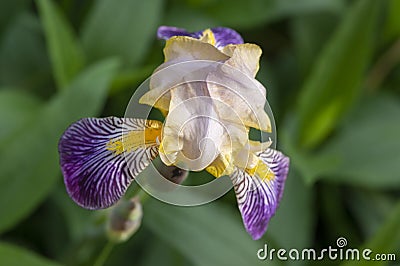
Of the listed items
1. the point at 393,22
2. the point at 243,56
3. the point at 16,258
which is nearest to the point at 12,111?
the point at 16,258

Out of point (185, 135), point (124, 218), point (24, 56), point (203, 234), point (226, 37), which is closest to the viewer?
point (185, 135)

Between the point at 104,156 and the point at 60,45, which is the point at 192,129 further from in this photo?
the point at 60,45

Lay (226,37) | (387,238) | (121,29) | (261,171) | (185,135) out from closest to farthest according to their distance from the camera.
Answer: (185,135)
(261,171)
(226,37)
(387,238)
(121,29)

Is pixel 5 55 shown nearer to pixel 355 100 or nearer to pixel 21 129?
pixel 21 129

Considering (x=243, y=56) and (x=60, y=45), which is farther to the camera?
(x=60, y=45)

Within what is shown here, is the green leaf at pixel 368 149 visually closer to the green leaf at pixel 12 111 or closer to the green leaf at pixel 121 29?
the green leaf at pixel 121 29

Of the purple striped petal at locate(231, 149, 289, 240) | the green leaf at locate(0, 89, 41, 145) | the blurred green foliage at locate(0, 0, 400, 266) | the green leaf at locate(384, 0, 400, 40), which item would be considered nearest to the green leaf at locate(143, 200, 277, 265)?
the blurred green foliage at locate(0, 0, 400, 266)

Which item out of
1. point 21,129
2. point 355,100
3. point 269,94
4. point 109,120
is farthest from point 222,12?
point 109,120

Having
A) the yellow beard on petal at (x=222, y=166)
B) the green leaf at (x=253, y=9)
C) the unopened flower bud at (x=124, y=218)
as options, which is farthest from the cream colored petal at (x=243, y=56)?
the green leaf at (x=253, y=9)
